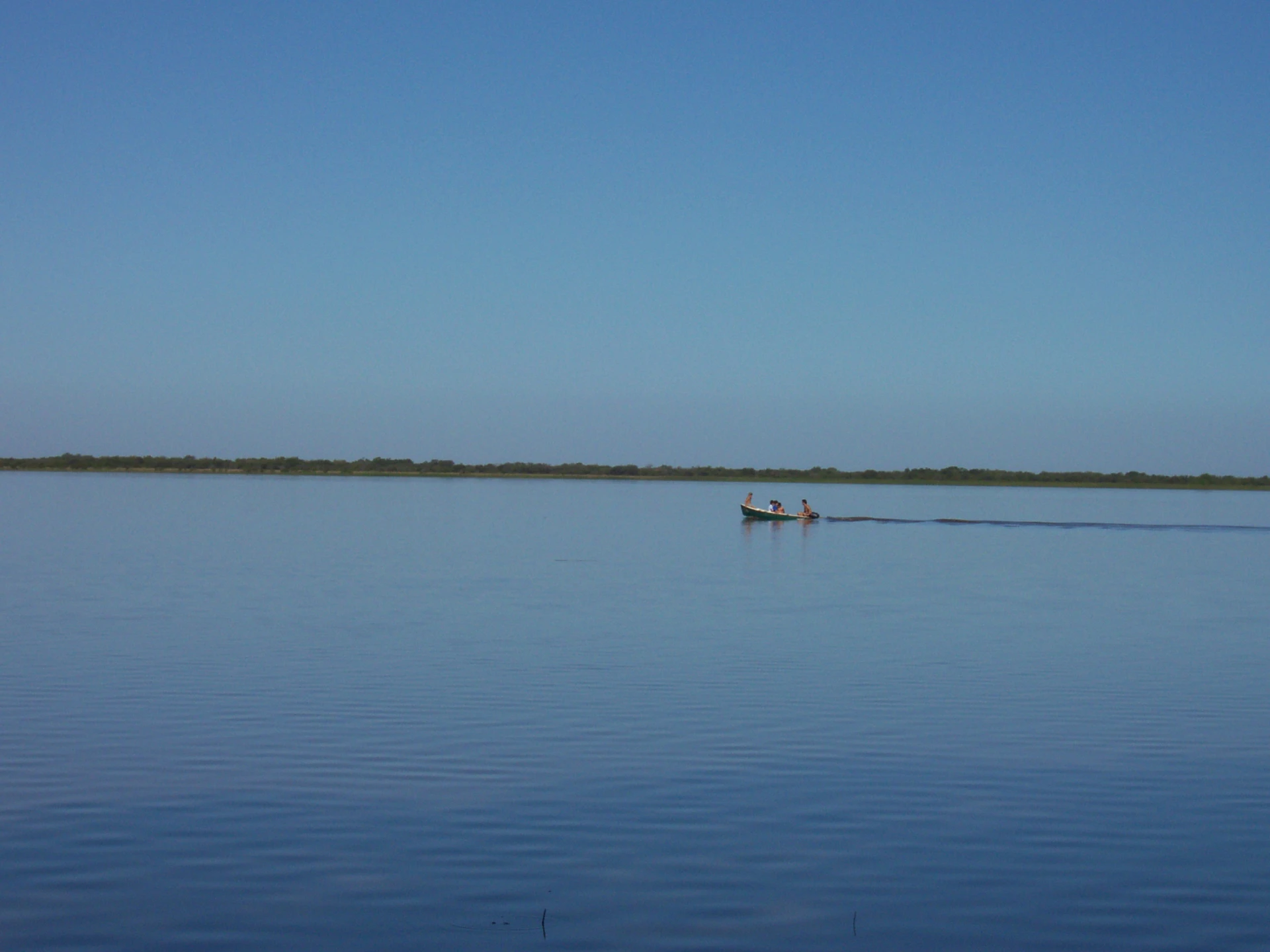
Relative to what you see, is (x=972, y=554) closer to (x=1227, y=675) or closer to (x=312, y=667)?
(x=1227, y=675)

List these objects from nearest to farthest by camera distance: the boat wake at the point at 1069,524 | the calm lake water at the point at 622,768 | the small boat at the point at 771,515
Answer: the calm lake water at the point at 622,768 < the boat wake at the point at 1069,524 < the small boat at the point at 771,515

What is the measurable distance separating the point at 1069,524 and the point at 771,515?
50.2 ft

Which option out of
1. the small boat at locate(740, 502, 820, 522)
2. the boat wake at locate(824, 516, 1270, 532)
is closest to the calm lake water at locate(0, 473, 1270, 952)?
the boat wake at locate(824, 516, 1270, 532)

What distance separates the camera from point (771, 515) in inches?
2766

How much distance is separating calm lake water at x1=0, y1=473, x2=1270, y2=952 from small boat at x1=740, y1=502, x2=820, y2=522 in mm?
38945

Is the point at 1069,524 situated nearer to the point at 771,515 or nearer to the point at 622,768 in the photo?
the point at 771,515

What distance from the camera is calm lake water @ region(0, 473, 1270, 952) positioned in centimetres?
837

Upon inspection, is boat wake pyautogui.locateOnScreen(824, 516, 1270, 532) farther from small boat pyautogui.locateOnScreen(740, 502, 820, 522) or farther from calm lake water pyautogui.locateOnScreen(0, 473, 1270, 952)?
calm lake water pyautogui.locateOnScreen(0, 473, 1270, 952)

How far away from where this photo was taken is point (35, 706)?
48.6 ft

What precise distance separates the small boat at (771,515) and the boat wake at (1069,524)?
136 inches

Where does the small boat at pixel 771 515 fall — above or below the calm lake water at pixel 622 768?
above

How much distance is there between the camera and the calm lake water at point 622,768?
27.5ft

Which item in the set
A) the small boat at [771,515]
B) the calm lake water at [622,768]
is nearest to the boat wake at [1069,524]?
the small boat at [771,515]

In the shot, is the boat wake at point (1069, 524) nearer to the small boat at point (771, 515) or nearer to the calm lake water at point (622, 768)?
the small boat at point (771, 515)
